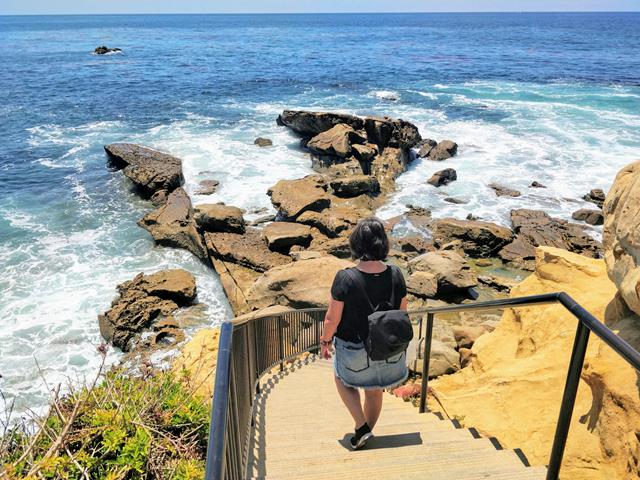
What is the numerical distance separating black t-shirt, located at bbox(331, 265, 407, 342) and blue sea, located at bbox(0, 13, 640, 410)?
24.0 feet

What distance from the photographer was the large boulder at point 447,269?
14.0 metres

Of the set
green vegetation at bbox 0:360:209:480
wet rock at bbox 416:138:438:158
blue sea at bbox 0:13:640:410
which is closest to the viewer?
green vegetation at bbox 0:360:209:480

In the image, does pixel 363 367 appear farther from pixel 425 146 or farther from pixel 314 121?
pixel 314 121

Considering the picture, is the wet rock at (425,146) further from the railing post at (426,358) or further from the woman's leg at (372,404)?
the woman's leg at (372,404)

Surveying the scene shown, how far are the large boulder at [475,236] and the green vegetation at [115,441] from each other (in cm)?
1264

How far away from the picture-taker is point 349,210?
18531mm

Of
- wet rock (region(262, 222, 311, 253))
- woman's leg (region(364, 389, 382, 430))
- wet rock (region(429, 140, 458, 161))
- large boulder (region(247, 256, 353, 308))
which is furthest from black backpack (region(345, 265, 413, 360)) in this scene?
wet rock (region(429, 140, 458, 161))

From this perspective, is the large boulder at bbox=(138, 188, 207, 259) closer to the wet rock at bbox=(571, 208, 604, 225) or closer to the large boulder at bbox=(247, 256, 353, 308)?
the large boulder at bbox=(247, 256, 353, 308)

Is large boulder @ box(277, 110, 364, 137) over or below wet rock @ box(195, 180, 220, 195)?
over

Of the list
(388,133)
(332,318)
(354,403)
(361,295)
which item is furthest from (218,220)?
(361,295)

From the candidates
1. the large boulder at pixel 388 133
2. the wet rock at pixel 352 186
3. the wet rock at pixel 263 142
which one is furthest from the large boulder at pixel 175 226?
the large boulder at pixel 388 133

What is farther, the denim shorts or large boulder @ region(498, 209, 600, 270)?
large boulder @ region(498, 209, 600, 270)

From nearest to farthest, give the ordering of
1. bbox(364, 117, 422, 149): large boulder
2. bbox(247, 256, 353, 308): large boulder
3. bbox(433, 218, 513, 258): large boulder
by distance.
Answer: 1. bbox(247, 256, 353, 308): large boulder
2. bbox(433, 218, 513, 258): large boulder
3. bbox(364, 117, 422, 149): large boulder

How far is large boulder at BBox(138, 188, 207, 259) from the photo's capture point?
54.9ft
